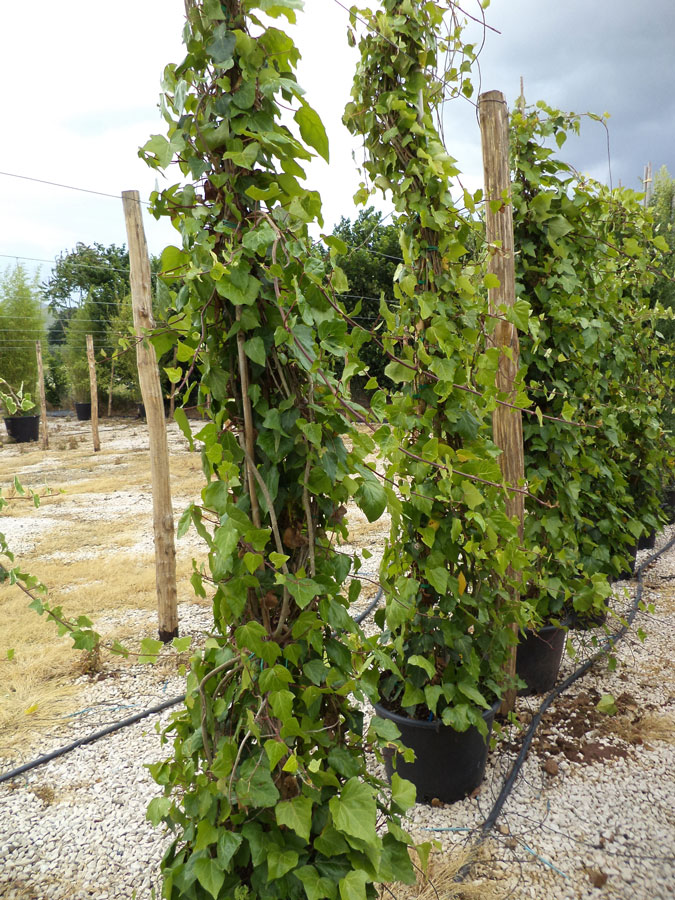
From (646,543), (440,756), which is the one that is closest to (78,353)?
(646,543)

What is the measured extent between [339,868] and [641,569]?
3.58 metres

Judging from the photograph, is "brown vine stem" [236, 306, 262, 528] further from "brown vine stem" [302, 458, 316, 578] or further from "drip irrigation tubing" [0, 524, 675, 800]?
"drip irrigation tubing" [0, 524, 675, 800]

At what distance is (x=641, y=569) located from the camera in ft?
13.2

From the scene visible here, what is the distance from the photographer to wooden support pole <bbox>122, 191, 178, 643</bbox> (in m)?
3.09

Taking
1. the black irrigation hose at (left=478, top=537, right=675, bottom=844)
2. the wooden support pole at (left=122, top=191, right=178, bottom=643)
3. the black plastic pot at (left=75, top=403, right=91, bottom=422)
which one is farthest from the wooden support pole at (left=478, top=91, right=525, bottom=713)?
the black plastic pot at (left=75, top=403, right=91, bottom=422)

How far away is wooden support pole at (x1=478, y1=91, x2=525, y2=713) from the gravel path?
41 centimetres

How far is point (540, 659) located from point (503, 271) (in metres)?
1.61

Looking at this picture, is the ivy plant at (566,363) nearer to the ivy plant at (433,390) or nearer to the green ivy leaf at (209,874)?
the ivy plant at (433,390)

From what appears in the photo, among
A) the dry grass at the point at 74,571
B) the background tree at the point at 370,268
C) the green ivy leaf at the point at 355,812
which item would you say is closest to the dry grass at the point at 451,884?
the green ivy leaf at the point at 355,812

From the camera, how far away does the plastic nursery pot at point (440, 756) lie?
6.23 feet

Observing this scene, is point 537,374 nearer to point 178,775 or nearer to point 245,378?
point 245,378

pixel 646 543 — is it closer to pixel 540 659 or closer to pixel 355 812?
pixel 540 659

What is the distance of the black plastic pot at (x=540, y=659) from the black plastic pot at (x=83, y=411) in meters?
16.1

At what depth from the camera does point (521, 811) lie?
191 centimetres
